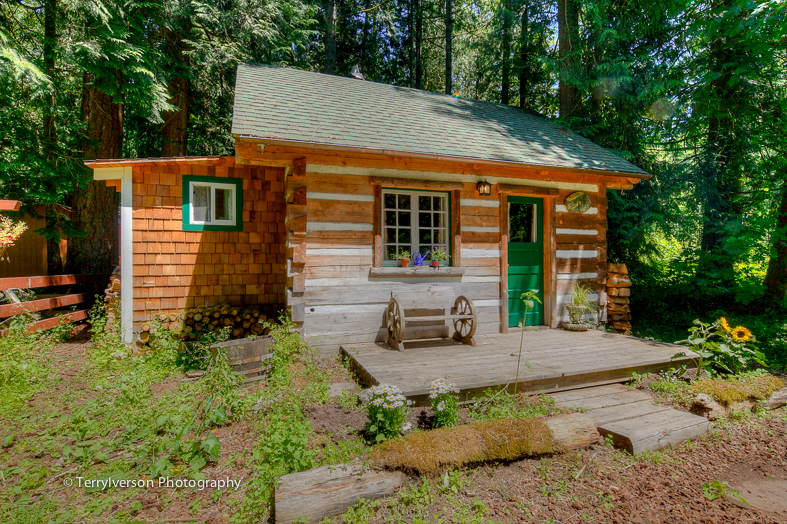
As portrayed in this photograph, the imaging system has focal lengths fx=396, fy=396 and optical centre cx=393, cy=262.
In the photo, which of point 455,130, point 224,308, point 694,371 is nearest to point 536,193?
point 455,130

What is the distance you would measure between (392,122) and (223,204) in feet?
11.0

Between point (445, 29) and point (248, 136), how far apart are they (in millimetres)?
13329

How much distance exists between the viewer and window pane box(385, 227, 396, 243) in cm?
629

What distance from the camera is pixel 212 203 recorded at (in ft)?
22.9

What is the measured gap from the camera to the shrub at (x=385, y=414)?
317cm

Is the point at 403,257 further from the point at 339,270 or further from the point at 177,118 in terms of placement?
the point at 177,118

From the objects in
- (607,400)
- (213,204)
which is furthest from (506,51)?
(607,400)

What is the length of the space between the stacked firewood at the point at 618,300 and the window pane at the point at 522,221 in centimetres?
201

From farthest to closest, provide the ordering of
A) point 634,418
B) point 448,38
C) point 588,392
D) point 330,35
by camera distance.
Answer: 1. point 448,38
2. point 330,35
3. point 588,392
4. point 634,418

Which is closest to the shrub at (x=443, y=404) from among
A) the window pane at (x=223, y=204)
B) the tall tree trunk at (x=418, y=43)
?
the window pane at (x=223, y=204)

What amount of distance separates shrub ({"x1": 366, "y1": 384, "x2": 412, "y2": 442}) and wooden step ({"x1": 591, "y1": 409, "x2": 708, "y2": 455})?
1.92 m

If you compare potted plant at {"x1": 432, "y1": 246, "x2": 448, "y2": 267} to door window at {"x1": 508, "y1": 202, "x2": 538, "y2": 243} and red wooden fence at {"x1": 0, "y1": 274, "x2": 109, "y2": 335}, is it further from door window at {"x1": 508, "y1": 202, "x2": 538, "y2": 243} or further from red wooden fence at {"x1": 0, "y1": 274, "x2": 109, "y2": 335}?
red wooden fence at {"x1": 0, "y1": 274, "x2": 109, "y2": 335}

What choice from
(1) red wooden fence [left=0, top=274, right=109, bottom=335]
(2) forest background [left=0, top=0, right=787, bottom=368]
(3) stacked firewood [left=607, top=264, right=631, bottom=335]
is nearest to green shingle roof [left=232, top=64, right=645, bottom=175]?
(2) forest background [left=0, top=0, right=787, bottom=368]

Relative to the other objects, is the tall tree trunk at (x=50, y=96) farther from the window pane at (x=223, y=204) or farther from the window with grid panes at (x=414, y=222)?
the window with grid panes at (x=414, y=222)
